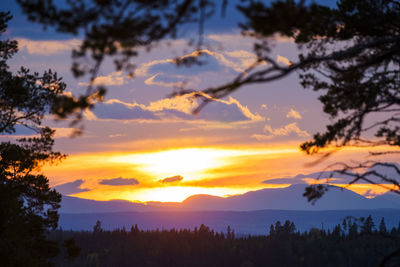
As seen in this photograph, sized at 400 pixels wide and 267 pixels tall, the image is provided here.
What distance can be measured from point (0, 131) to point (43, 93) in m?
2.28

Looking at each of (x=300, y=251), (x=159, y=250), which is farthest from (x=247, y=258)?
(x=159, y=250)

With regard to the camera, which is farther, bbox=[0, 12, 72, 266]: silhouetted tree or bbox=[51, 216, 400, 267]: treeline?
bbox=[51, 216, 400, 267]: treeline

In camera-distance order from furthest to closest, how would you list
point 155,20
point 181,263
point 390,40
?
point 181,263, point 155,20, point 390,40

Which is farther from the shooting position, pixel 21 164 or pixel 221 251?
pixel 221 251

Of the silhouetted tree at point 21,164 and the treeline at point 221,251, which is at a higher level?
the silhouetted tree at point 21,164

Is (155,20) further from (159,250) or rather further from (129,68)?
(159,250)

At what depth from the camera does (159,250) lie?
165m

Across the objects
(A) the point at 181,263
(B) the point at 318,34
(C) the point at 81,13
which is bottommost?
(A) the point at 181,263

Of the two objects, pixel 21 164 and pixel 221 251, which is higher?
pixel 21 164

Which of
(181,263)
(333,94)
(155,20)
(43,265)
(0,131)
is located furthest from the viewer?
(181,263)

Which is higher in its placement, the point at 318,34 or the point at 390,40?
the point at 318,34

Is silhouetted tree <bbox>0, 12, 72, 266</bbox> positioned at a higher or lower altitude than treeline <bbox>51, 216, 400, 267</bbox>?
higher

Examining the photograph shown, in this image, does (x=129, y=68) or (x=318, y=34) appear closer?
(x=129, y=68)

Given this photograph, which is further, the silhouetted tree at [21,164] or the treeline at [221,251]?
the treeline at [221,251]
